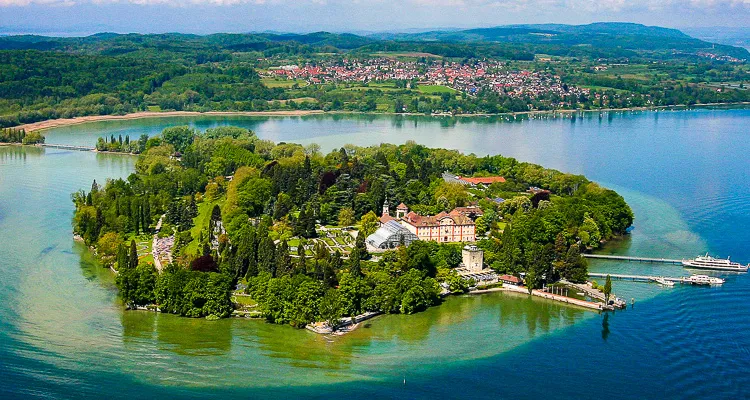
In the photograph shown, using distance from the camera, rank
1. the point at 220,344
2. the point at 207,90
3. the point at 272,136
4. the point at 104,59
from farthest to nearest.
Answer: the point at 104,59 → the point at 207,90 → the point at 272,136 → the point at 220,344

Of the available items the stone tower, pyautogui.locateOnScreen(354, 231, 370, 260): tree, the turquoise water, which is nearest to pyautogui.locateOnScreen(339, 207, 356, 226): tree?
pyautogui.locateOnScreen(354, 231, 370, 260): tree

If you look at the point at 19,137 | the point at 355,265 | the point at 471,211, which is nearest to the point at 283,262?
the point at 355,265

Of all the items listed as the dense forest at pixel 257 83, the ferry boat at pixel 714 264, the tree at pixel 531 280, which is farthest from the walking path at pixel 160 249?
the dense forest at pixel 257 83

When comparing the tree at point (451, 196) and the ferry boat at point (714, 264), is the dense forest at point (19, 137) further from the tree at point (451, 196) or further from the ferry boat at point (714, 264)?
the ferry boat at point (714, 264)

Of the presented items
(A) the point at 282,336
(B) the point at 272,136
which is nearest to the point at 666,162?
(B) the point at 272,136

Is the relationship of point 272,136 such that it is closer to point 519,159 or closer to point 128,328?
point 519,159
